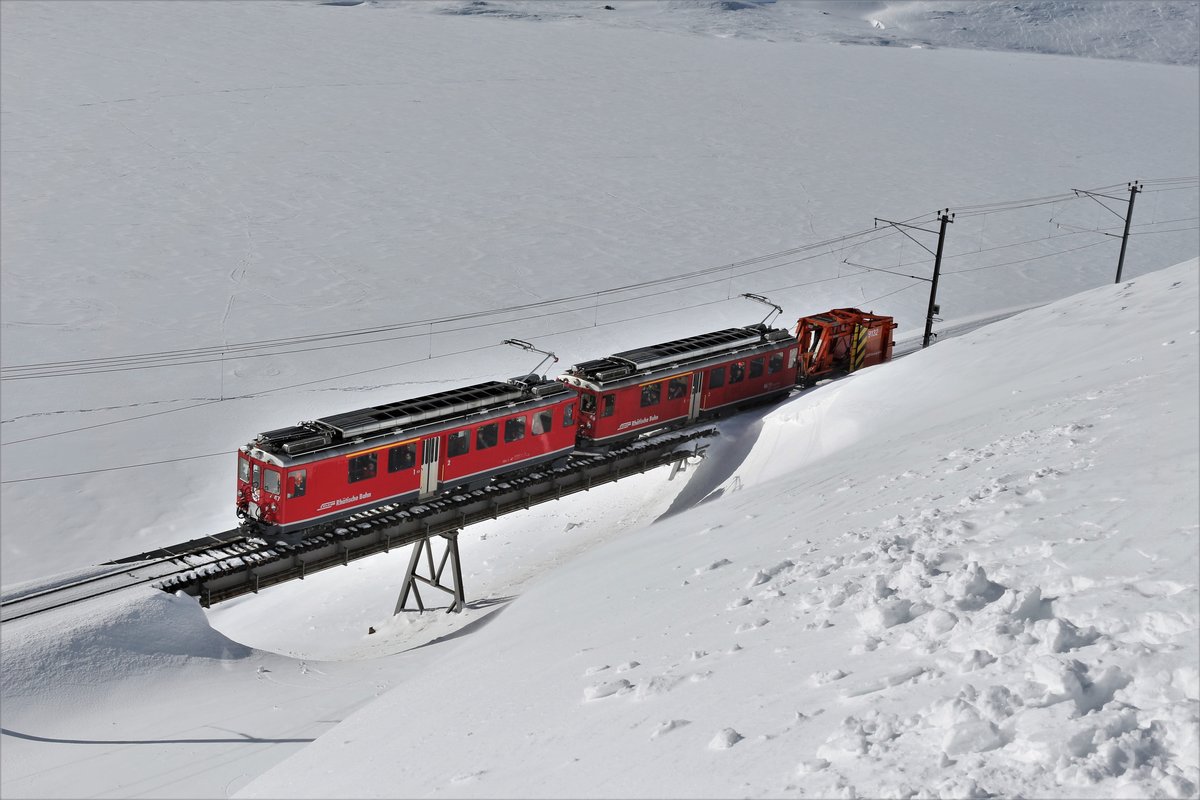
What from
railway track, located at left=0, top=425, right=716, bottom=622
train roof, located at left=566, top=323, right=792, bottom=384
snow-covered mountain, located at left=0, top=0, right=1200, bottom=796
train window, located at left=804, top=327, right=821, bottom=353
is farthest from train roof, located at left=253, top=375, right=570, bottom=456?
train window, located at left=804, top=327, right=821, bottom=353

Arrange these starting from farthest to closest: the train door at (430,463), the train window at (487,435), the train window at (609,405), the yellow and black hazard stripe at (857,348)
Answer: the yellow and black hazard stripe at (857,348)
the train window at (609,405)
the train window at (487,435)
the train door at (430,463)

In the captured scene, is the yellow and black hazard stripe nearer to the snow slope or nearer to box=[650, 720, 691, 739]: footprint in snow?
the snow slope

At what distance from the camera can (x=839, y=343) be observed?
39.2m

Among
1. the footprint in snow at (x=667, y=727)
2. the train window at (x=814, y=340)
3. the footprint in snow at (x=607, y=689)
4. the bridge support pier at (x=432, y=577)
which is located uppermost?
the footprint in snow at (x=667, y=727)

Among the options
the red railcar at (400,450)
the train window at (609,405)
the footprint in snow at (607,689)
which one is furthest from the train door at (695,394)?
the footprint in snow at (607,689)

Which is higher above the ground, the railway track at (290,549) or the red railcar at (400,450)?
the red railcar at (400,450)

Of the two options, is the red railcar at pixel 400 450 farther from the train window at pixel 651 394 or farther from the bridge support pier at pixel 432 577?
the train window at pixel 651 394

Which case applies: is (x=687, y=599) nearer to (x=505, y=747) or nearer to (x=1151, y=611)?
(x=505, y=747)

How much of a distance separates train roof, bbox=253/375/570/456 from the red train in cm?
3

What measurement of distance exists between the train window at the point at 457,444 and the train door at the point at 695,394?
8270mm

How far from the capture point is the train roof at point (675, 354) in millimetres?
31531

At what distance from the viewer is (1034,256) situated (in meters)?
61.7

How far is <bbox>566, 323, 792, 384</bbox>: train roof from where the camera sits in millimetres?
31531

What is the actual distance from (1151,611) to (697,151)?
62.0m
